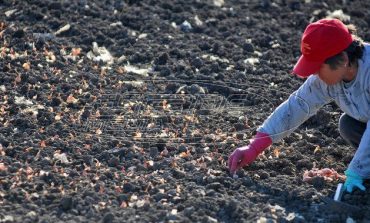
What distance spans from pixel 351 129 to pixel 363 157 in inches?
16.2

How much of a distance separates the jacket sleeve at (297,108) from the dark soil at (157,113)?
0.28 metres

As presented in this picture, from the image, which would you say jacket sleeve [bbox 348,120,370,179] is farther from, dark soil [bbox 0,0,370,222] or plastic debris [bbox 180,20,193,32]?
plastic debris [bbox 180,20,193,32]

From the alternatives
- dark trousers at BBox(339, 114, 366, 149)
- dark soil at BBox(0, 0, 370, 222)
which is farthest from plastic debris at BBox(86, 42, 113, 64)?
dark trousers at BBox(339, 114, 366, 149)

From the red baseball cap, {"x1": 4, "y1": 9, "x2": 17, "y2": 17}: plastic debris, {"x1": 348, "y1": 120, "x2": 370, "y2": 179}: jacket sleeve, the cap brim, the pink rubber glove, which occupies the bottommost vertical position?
{"x1": 4, "y1": 9, "x2": 17, "y2": 17}: plastic debris

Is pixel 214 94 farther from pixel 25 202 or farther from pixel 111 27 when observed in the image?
pixel 25 202

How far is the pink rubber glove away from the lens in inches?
193

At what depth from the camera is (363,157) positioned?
4703 millimetres

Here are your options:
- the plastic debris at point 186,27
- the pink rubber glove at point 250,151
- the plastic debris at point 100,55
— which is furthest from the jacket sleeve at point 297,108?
the plastic debris at point 186,27

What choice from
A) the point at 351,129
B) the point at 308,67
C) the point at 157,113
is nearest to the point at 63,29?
the point at 157,113

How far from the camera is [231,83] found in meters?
6.22

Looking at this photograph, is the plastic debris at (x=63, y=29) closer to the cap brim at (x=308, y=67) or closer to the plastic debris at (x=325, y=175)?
the plastic debris at (x=325, y=175)

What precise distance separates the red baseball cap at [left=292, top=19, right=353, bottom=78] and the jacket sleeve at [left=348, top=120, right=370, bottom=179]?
0.48m

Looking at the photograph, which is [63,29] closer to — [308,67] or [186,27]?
[186,27]

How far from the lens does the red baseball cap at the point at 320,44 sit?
4488mm
